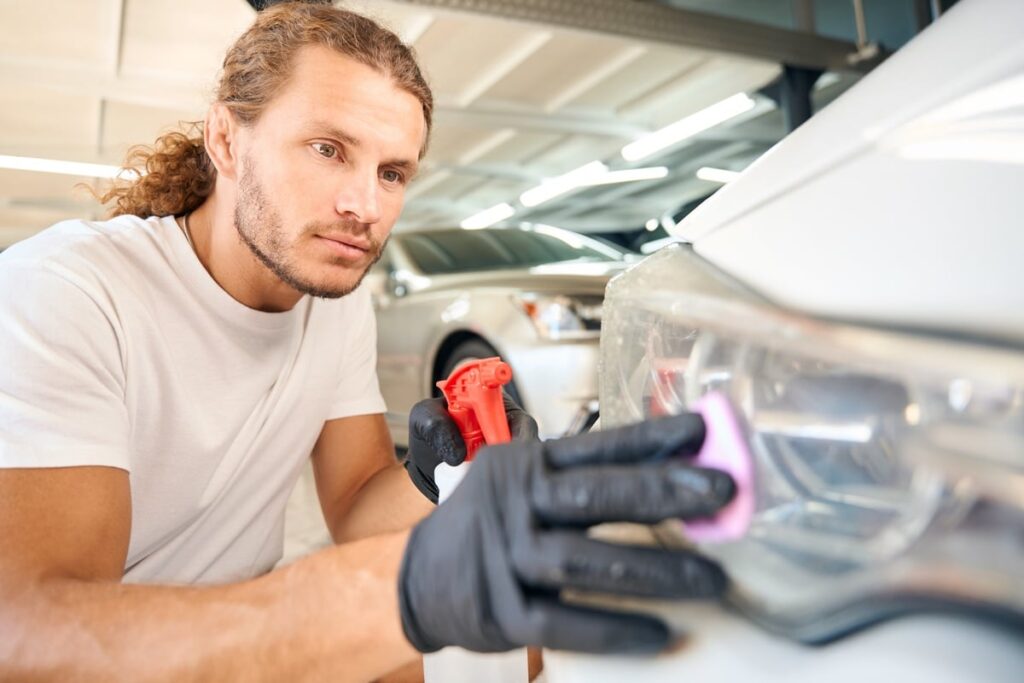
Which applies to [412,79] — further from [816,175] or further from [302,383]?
[816,175]

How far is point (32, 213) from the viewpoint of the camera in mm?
11023

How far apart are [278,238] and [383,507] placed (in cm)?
51

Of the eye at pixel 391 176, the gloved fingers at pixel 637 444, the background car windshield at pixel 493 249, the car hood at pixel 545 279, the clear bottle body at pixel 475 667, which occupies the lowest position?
the clear bottle body at pixel 475 667

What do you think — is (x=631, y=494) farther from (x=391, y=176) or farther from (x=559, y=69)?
(x=559, y=69)

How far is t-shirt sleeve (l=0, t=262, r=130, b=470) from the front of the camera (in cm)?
83

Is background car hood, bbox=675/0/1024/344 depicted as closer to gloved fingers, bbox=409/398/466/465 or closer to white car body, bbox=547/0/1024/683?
white car body, bbox=547/0/1024/683

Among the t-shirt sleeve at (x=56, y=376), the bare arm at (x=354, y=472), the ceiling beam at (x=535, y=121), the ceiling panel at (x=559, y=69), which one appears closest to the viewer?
the t-shirt sleeve at (x=56, y=376)

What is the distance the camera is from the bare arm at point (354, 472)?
1346mm

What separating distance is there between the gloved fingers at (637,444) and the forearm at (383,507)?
770mm

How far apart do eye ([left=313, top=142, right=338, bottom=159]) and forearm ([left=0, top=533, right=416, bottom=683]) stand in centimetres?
77

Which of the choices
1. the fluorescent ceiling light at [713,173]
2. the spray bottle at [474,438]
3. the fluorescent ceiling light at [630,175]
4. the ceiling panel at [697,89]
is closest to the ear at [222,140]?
the spray bottle at [474,438]

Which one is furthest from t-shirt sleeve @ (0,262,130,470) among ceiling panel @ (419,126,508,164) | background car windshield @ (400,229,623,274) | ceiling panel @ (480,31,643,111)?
ceiling panel @ (419,126,508,164)

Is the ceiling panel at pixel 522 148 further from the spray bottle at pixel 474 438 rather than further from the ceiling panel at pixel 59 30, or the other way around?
the spray bottle at pixel 474 438

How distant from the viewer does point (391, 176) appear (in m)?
1.34
